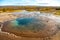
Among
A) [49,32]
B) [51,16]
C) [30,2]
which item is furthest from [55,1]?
[49,32]

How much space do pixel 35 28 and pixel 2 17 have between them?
1.35ft

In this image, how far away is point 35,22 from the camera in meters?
1.27

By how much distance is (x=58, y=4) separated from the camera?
4.46 feet

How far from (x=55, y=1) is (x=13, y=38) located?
2.15ft

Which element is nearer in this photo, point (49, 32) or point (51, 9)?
point (49, 32)

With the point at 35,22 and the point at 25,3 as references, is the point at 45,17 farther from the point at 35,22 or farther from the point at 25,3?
the point at 25,3

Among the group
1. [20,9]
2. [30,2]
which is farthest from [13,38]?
[30,2]

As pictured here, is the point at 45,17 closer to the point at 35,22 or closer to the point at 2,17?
the point at 35,22

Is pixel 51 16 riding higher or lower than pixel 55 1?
lower

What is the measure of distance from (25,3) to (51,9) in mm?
321

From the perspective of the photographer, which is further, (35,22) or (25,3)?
(25,3)

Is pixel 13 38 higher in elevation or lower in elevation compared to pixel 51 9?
lower

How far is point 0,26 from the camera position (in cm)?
128

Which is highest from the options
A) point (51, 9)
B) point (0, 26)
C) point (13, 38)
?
point (51, 9)
